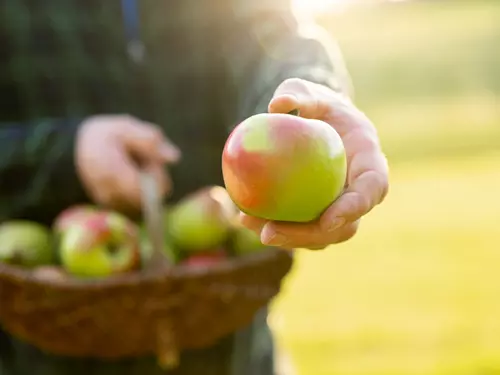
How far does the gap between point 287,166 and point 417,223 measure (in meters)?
2.16

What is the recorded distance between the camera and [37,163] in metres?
0.86

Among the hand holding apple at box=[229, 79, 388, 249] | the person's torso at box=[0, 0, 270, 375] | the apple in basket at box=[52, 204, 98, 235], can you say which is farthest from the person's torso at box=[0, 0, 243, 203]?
the hand holding apple at box=[229, 79, 388, 249]

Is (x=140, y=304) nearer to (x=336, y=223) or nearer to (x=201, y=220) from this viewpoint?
(x=201, y=220)

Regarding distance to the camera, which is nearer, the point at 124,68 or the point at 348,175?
the point at 348,175

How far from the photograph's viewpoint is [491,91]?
351cm

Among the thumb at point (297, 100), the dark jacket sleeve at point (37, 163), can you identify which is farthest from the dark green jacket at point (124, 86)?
the thumb at point (297, 100)

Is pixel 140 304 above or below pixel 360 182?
below

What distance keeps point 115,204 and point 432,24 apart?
9.58 ft

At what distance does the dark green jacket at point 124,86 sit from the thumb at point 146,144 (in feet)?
0.19

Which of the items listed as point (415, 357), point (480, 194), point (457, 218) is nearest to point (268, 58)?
point (415, 357)

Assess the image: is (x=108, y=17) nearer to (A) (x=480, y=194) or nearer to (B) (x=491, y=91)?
(A) (x=480, y=194)

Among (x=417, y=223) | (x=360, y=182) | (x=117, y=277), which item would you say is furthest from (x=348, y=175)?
(x=417, y=223)

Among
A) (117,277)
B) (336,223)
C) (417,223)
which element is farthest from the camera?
(417,223)

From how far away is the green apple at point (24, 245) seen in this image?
84 centimetres
